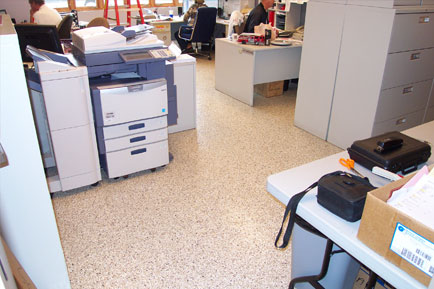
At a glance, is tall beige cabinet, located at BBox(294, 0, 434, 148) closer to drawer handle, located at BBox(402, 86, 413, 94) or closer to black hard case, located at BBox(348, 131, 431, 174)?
drawer handle, located at BBox(402, 86, 413, 94)

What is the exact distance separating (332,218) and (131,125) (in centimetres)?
187

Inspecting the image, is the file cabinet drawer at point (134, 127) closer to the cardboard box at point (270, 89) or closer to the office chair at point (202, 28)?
the cardboard box at point (270, 89)

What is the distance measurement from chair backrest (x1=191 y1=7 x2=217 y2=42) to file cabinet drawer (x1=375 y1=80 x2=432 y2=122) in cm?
389

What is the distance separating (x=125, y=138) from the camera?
2.63 metres

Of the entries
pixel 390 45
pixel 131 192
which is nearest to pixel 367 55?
pixel 390 45

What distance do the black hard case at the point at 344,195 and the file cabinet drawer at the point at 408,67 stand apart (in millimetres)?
2060

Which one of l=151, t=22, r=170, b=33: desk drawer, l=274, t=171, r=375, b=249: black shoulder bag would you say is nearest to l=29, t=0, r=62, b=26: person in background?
l=151, t=22, r=170, b=33: desk drawer

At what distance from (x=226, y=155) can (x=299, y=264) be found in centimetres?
171

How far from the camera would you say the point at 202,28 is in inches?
247

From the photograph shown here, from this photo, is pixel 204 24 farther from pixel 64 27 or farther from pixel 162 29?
pixel 64 27

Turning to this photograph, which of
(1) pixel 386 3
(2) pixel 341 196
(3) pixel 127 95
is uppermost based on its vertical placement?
(1) pixel 386 3

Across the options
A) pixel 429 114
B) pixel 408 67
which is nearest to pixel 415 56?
pixel 408 67

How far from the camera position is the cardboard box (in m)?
4.73

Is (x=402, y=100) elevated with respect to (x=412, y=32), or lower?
lower
